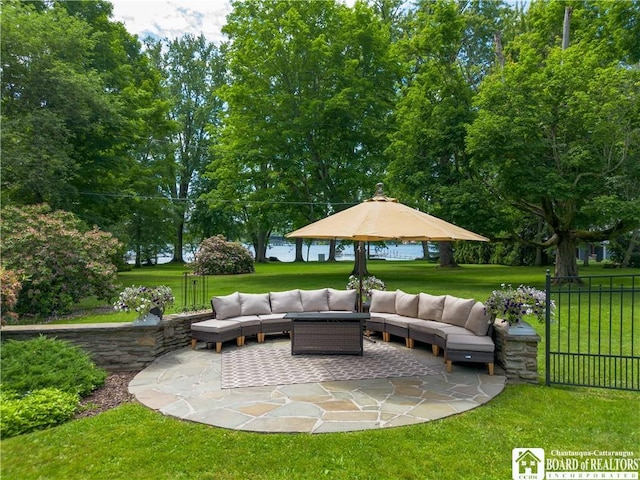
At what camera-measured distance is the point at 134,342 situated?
6.39 m

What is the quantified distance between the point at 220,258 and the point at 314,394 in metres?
17.7

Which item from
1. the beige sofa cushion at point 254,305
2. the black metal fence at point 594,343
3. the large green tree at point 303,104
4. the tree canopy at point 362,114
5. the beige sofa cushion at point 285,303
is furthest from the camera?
the large green tree at point 303,104

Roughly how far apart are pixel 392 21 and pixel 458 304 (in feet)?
80.9

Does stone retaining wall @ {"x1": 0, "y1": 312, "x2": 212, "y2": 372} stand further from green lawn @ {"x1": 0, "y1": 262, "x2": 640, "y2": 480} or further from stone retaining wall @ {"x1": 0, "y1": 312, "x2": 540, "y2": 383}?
green lawn @ {"x1": 0, "y1": 262, "x2": 640, "y2": 480}

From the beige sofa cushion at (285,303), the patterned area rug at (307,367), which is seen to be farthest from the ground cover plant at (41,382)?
the beige sofa cushion at (285,303)

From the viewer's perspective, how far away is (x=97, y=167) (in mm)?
17703

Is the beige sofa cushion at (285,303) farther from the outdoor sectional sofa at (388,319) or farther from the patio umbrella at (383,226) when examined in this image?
the patio umbrella at (383,226)

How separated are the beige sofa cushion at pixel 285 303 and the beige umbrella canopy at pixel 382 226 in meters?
1.83

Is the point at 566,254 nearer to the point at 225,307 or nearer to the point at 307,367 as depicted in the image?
the point at 307,367

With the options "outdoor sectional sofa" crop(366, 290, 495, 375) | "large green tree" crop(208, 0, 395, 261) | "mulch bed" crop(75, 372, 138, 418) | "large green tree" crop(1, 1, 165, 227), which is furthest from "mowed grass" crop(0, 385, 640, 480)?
"large green tree" crop(208, 0, 395, 261)

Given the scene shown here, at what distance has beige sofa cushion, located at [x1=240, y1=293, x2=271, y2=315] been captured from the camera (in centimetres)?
813

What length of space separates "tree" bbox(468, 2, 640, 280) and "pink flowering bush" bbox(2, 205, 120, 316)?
1318 cm

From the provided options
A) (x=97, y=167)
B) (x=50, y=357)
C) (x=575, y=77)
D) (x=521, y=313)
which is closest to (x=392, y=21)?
(x=575, y=77)

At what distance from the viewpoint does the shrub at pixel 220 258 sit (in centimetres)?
2173
